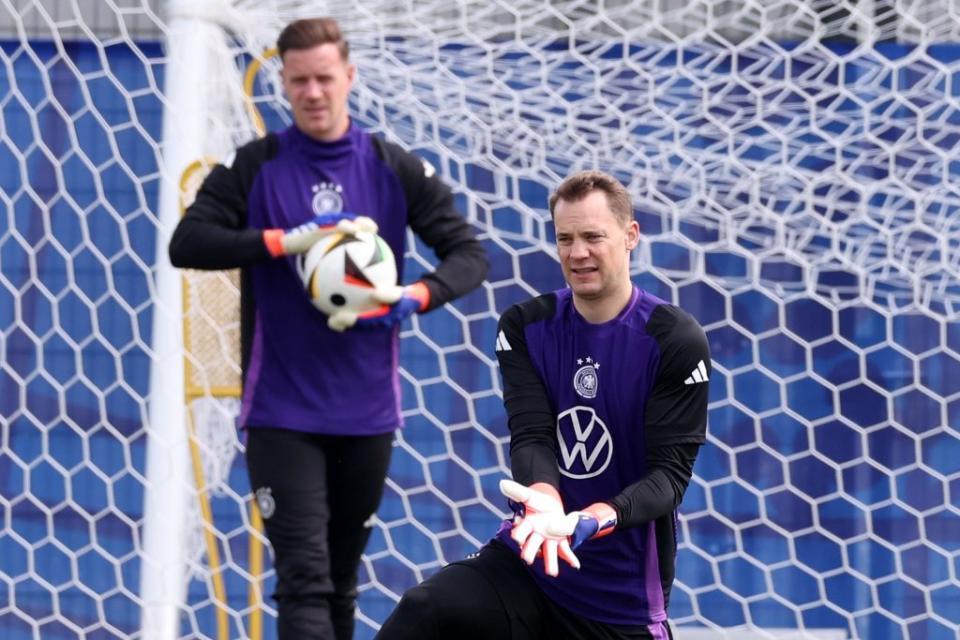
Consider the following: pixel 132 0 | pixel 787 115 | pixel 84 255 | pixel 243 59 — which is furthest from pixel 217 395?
pixel 787 115

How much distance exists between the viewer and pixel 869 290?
4.59 meters

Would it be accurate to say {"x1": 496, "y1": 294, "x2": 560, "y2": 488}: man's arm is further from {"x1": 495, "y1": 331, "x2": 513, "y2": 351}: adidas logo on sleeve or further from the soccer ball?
the soccer ball

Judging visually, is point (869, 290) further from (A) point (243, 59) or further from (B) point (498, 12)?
(A) point (243, 59)

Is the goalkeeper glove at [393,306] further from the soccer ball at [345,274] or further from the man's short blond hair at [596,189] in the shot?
the man's short blond hair at [596,189]

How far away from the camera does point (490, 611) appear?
292 cm

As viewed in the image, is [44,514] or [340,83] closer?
[340,83]

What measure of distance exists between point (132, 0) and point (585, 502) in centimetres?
273

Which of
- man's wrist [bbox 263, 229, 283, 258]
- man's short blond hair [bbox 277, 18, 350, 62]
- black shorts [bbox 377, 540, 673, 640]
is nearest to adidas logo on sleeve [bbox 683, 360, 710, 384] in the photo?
black shorts [bbox 377, 540, 673, 640]

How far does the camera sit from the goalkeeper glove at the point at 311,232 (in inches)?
129

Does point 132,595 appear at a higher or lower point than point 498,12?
Result: lower

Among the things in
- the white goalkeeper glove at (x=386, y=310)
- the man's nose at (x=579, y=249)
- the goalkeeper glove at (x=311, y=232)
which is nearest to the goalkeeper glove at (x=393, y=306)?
the white goalkeeper glove at (x=386, y=310)

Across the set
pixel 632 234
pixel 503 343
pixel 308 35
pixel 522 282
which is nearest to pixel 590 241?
pixel 632 234

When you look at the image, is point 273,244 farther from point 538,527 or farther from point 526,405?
point 538,527

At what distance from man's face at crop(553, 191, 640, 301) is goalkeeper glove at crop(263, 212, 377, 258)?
0.49m
